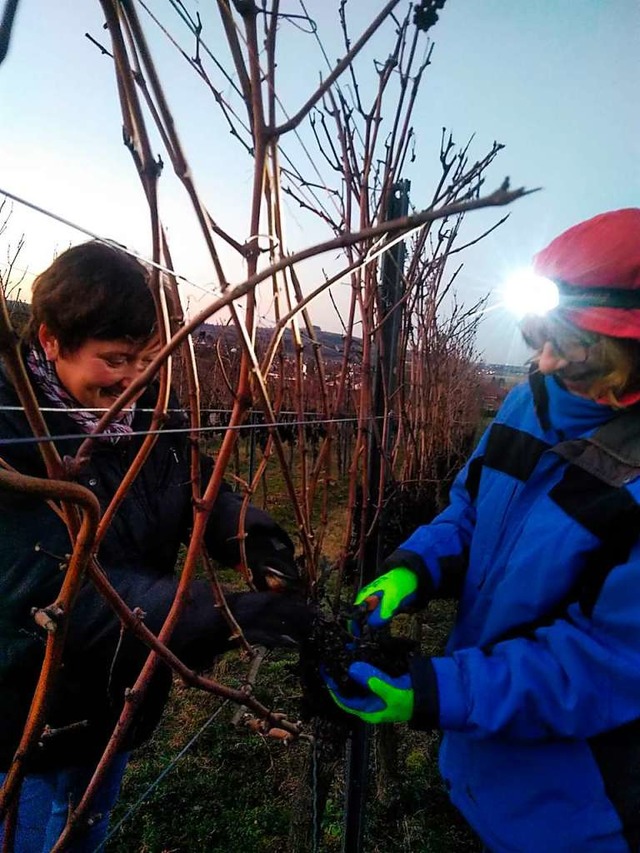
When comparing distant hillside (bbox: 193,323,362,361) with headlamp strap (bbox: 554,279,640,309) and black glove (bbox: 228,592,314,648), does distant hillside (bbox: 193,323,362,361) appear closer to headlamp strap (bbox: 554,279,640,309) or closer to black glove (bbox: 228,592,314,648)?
black glove (bbox: 228,592,314,648)

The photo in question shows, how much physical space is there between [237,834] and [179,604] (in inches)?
79.9

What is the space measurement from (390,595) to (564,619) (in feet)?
1.60

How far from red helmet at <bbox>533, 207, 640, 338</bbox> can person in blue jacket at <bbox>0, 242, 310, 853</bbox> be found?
0.94m

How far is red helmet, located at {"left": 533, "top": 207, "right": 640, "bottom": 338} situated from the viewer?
1.13m

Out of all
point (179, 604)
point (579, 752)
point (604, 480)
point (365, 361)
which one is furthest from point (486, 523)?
point (179, 604)

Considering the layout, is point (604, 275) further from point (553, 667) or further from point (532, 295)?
point (553, 667)

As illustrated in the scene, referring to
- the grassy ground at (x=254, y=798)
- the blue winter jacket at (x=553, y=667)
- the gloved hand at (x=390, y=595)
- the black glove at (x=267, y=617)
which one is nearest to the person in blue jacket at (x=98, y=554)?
the black glove at (x=267, y=617)

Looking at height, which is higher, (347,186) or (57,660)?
(347,186)

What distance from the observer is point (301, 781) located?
5.99 feet

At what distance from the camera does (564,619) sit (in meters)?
1.13

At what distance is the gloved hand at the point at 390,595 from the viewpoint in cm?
142

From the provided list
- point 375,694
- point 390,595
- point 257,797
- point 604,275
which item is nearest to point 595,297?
point 604,275

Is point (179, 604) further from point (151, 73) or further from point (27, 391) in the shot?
point (151, 73)

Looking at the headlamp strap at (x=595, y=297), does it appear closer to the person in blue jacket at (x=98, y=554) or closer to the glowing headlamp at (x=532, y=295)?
the glowing headlamp at (x=532, y=295)
